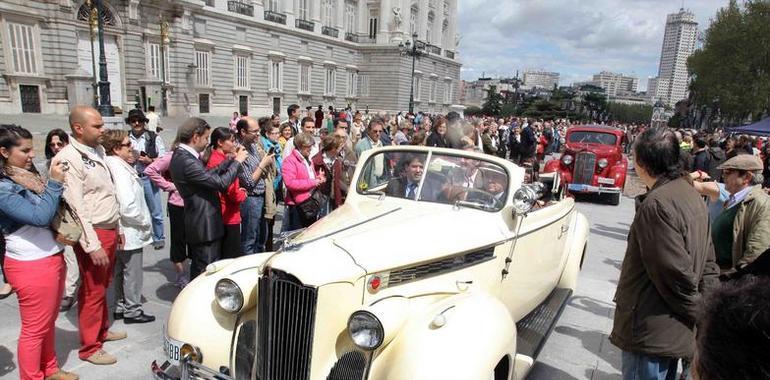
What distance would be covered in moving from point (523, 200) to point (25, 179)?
3.44 metres

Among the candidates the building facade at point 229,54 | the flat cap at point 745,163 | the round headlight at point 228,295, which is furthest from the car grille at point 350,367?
the building facade at point 229,54

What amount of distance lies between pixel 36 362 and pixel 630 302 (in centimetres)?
383

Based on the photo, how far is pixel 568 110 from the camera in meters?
54.0

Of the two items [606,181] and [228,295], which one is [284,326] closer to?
[228,295]

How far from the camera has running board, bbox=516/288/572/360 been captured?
336 centimetres

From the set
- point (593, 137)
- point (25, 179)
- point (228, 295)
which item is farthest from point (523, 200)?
point (593, 137)

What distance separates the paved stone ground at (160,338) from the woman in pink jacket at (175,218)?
1.11 feet

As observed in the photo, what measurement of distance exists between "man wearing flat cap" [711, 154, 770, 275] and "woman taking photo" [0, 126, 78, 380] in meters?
4.60

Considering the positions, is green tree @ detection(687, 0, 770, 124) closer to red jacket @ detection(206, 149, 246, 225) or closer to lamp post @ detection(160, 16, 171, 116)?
lamp post @ detection(160, 16, 171, 116)

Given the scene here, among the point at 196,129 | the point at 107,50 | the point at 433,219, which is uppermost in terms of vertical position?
the point at 107,50

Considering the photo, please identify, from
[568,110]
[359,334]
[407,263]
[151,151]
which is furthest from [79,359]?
[568,110]

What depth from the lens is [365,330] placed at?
99.5 inches

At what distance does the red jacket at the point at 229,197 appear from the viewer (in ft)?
14.2

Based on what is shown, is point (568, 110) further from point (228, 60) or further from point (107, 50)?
point (107, 50)
